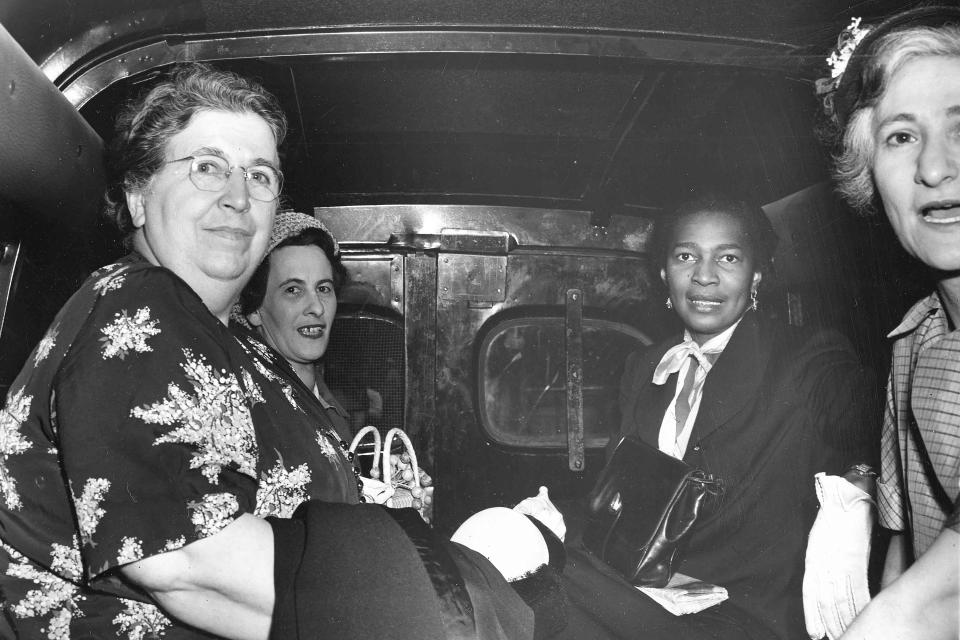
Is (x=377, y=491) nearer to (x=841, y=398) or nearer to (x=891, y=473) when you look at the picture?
(x=891, y=473)

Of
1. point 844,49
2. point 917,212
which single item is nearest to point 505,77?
point 844,49

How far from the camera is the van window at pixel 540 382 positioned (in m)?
3.04

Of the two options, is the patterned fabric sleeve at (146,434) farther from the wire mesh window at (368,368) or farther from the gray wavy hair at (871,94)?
the wire mesh window at (368,368)

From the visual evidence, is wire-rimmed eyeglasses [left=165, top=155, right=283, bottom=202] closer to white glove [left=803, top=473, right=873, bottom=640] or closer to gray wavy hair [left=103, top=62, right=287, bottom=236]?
gray wavy hair [left=103, top=62, right=287, bottom=236]

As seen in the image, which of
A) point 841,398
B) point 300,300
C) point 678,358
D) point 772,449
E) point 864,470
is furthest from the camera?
point 300,300

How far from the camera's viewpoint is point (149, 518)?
100 cm

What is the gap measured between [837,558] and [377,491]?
1.42 metres

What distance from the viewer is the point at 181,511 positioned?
1.01 m

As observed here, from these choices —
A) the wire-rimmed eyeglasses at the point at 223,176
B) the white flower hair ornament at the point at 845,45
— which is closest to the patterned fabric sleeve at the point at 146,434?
the wire-rimmed eyeglasses at the point at 223,176

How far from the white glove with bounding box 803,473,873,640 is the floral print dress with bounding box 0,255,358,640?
1.52m

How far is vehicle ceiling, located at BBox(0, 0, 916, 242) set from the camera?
68.9 inches

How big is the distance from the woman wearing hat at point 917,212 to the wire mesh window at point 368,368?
2.05 m

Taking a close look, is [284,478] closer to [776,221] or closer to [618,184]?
[618,184]

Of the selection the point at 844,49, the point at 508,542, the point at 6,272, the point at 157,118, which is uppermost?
the point at 844,49
